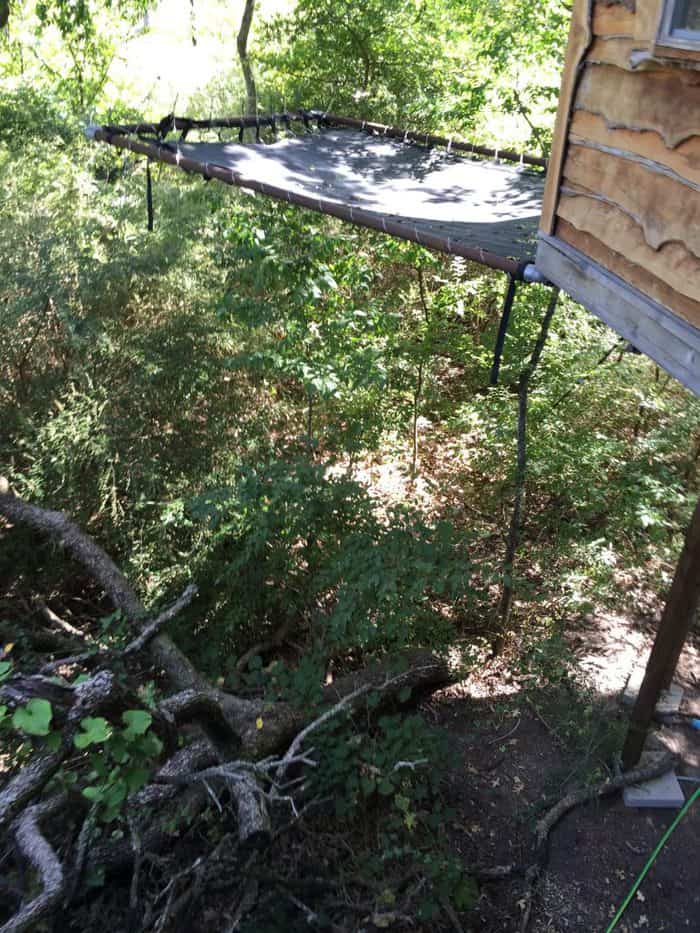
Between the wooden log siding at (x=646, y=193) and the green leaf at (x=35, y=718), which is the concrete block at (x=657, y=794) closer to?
the wooden log siding at (x=646, y=193)

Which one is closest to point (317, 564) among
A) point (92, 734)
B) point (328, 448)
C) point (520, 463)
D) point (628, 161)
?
point (328, 448)

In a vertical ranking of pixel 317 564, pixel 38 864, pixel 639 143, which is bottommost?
pixel 317 564

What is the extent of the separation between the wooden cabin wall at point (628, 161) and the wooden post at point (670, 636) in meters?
1.20

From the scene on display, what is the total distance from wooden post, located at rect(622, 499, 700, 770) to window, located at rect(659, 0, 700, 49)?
1.62m

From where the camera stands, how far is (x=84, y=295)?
424 centimetres

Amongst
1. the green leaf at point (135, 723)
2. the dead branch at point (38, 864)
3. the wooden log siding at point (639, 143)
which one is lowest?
the dead branch at point (38, 864)

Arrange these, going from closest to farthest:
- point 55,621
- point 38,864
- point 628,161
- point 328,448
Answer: point 628,161
point 38,864
point 55,621
point 328,448

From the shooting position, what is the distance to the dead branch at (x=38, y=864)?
5.98 feet

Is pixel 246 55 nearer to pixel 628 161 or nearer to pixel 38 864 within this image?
pixel 628 161

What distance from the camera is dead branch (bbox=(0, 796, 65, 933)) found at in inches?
71.7

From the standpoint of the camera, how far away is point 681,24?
141 centimetres

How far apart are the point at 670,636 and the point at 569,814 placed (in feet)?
3.10

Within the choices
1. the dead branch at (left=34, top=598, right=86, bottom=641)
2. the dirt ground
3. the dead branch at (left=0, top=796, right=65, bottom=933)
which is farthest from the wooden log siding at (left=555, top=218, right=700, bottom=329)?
the dead branch at (left=34, top=598, right=86, bottom=641)

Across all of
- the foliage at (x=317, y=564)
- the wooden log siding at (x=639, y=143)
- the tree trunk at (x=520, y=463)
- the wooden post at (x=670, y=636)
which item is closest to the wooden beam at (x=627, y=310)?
the wooden log siding at (x=639, y=143)
